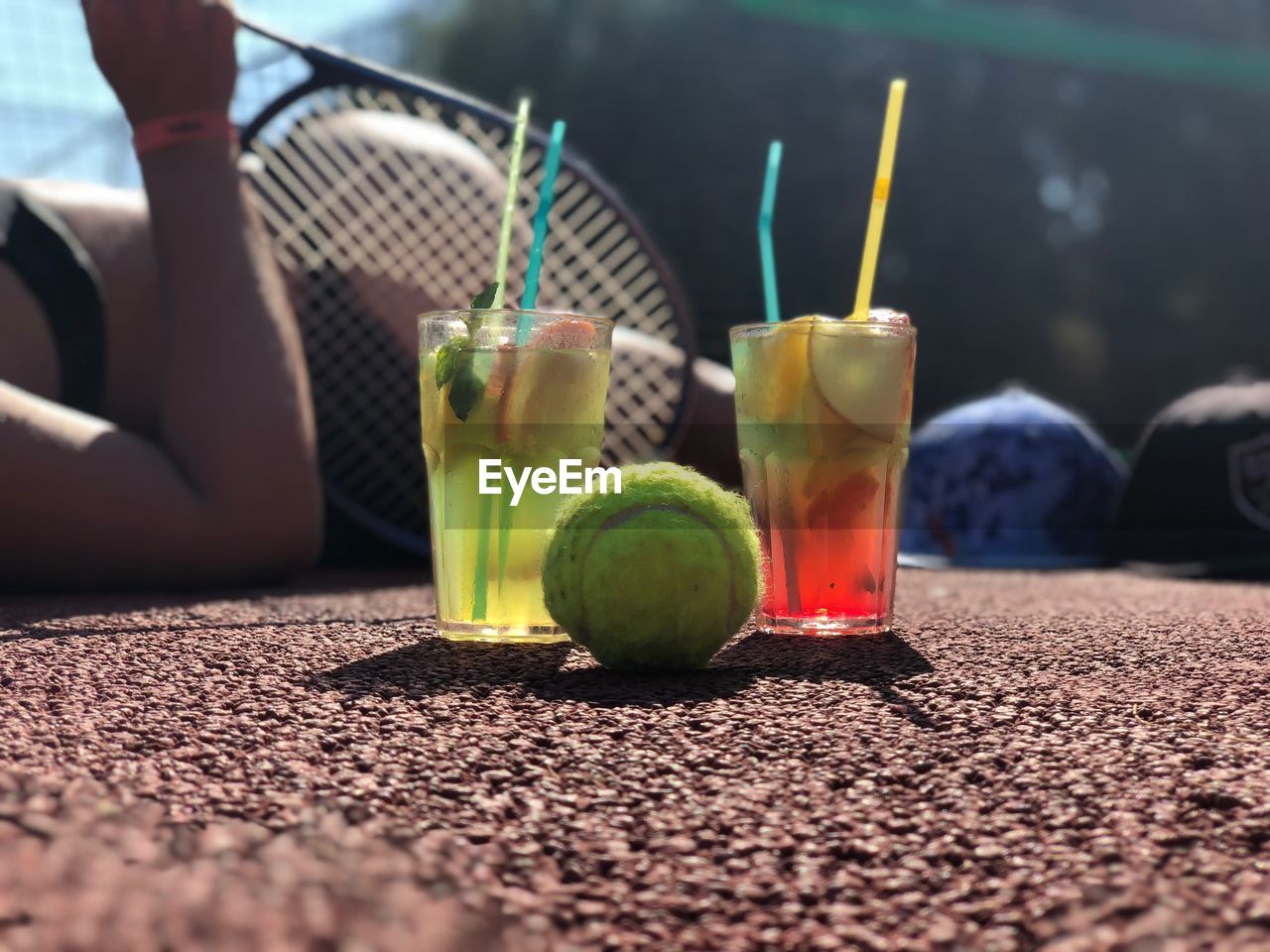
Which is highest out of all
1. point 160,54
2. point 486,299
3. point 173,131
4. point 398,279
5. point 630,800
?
point 160,54

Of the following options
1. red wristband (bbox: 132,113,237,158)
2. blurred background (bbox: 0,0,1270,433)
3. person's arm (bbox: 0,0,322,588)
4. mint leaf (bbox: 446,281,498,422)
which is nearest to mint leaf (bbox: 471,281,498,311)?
mint leaf (bbox: 446,281,498,422)

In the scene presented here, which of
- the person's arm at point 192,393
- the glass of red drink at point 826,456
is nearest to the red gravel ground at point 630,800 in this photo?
the glass of red drink at point 826,456

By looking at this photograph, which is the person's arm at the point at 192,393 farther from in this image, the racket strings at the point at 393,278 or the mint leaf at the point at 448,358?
the mint leaf at the point at 448,358

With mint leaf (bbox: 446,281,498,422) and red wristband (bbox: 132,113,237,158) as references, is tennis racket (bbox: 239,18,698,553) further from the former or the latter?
mint leaf (bbox: 446,281,498,422)

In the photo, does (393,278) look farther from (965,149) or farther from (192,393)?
(965,149)

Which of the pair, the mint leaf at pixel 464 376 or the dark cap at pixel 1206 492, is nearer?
the mint leaf at pixel 464 376

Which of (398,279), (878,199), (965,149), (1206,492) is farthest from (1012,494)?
(965,149)

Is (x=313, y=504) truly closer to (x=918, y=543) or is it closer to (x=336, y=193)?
(x=336, y=193)
